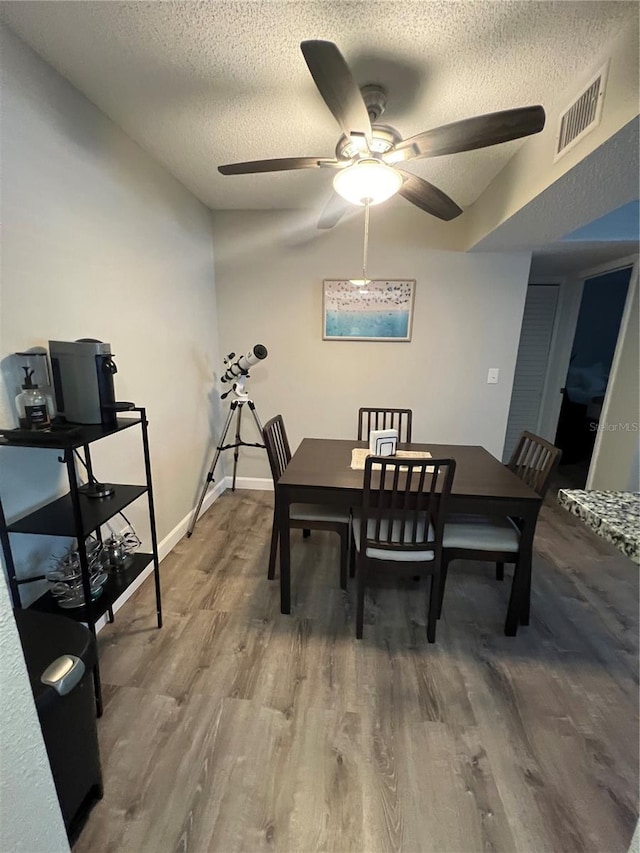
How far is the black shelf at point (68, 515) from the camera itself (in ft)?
4.26

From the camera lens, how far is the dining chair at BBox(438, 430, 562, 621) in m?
1.81

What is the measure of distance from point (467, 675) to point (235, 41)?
2.64m

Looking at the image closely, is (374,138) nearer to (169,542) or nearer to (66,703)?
(66,703)

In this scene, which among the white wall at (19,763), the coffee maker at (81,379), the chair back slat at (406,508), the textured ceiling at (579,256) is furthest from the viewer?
the textured ceiling at (579,256)

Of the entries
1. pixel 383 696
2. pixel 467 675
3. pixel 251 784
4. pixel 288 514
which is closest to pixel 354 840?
pixel 251 784

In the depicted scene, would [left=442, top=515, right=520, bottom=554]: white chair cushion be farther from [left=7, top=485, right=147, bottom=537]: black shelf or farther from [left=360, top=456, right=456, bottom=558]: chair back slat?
[left=7, top=485, right=147, bottom=537]: black shelf

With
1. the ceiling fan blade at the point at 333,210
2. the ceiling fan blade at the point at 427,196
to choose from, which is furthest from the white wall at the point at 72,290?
the ceiling fan blade at the point at 427,196

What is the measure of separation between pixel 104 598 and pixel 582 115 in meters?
2.65

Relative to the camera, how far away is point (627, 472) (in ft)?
9.71

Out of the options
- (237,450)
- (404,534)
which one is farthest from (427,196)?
(237,450)

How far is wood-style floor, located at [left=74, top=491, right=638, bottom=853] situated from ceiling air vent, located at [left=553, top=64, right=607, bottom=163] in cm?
220

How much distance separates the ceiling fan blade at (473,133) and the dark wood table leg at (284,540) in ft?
4.99

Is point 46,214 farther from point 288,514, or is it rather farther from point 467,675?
point 467,675

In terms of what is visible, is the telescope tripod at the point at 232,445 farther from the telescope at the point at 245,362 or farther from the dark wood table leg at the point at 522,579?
the dark wood table leg at the point at 522,579
